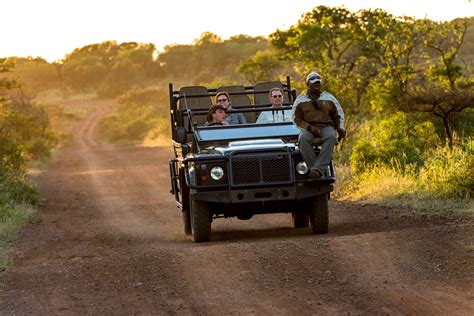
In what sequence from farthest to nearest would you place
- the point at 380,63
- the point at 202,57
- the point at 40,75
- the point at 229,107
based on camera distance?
1. the point at 40,75
2. the point at 202,57
3. the point at 380,63
4. the point at 229,107

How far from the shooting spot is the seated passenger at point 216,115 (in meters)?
13.1

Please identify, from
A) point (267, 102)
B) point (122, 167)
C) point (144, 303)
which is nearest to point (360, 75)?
point (122, 167)

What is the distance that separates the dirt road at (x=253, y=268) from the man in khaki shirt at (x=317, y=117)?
1.09m

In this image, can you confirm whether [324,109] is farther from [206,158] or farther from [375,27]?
[375,27]

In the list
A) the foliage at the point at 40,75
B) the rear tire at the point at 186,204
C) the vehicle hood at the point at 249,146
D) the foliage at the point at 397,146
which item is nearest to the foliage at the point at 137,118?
the foliage at the point at 40,75

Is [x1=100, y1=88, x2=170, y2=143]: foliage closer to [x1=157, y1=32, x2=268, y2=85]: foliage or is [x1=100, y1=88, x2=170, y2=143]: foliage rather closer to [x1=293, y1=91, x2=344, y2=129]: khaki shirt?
[x1=157, y1=32, x2=268, y2=85]: foliage

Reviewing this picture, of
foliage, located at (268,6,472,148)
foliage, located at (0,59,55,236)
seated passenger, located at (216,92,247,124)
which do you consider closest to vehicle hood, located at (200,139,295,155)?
seated passenger, located at (216,92,247,124)

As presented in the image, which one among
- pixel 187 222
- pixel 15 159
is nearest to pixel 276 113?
pixel 187 222

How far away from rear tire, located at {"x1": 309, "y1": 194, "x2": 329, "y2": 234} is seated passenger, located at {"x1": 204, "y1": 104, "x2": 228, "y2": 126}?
188cm

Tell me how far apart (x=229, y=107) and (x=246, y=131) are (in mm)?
732

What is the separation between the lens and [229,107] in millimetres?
13547

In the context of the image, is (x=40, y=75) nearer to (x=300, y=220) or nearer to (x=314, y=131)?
(x=300, y=220)

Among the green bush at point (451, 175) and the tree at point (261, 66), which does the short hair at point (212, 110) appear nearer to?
the green bush at point (451, 175)

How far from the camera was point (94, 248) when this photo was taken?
12.5 metres
